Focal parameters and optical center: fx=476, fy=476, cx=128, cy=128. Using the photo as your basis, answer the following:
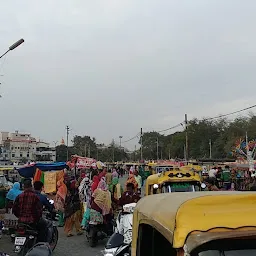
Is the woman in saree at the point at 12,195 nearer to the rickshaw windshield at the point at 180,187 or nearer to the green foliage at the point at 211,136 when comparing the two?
the rickshaw windshield at the point at 180,187

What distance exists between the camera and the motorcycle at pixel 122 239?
227 inches

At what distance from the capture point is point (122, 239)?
6.43 m

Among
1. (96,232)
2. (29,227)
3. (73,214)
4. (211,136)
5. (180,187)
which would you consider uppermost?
(211,136)

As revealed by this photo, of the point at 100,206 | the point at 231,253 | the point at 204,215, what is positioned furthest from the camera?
the point at 100,206

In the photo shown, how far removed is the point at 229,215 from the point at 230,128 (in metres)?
82.8

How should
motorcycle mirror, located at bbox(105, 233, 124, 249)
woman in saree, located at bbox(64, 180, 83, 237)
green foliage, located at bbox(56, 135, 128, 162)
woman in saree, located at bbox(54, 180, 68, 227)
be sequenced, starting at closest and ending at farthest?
1. motorcycle mirror, located at bbox(105, 233, 124, 249)
2. woman in saree, located at bbox(64, 180, 83, 237)
3. woman in saree, located at bbox(54, 180, 68, 227)
4. green foliage, located at bbox(56, 135, 128, 162)

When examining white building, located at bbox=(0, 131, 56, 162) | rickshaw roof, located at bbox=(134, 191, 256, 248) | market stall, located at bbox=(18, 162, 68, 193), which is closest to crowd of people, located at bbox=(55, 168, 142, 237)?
market stall, located at bbox=(18, 162, 68, 193)

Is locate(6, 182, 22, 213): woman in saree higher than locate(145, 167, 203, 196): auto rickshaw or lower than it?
lower

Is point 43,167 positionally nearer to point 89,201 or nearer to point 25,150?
point 89,201

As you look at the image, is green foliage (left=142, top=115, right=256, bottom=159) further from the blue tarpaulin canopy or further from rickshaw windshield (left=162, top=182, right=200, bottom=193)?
rickshaw windshield (left=162, top=182, right=200, bottom=193)

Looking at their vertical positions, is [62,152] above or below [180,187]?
above

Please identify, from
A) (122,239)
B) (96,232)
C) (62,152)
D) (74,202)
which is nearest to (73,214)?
(74,202)

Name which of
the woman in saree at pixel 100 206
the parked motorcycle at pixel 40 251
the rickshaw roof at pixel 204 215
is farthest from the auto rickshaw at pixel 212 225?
the woman in saree at pixel 100 206

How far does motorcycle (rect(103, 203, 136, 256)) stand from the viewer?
576 cm
